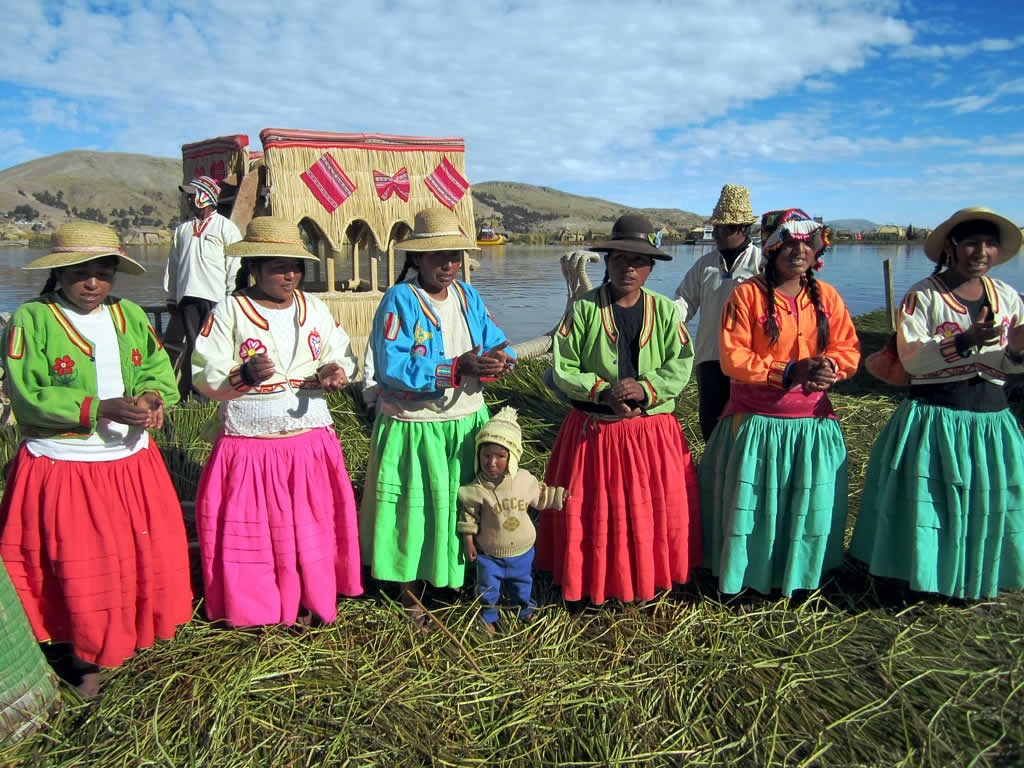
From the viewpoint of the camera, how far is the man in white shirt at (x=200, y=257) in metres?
5.95

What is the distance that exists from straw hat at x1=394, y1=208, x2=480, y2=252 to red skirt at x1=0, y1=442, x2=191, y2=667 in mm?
1287

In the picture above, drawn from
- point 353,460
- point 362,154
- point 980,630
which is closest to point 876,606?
point 980,630

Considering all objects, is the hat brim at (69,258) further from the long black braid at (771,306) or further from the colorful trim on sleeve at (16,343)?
the long black braid at (771,306)

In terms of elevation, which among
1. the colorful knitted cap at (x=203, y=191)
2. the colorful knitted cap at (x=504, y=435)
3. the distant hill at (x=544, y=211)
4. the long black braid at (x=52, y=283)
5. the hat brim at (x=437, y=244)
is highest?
the distant hill at (x=544, y=211)

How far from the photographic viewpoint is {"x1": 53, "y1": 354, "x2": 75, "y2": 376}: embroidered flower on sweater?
89.0 inches

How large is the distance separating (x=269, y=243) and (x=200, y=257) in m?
3.99

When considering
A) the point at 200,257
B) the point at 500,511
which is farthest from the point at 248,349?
the point at 200,257

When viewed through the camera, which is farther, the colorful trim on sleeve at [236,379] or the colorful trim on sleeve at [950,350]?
the colorful trim on sleeve at [950,350]

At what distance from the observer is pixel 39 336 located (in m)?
2.25

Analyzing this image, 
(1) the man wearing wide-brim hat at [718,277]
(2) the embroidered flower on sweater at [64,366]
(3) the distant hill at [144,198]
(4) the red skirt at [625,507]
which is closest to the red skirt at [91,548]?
(2) the embroidered flower on sweater at [64,366]

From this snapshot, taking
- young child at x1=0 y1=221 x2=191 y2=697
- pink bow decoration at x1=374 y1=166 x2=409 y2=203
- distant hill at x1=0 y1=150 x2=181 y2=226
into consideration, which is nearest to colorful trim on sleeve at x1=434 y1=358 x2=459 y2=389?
young child at x1=0 y1=221 x2=191 y2=697

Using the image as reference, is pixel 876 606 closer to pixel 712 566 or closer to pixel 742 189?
pixel 712 566

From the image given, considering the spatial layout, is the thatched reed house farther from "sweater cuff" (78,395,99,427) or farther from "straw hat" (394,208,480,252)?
"sweater cuff" (78,395,99,427)

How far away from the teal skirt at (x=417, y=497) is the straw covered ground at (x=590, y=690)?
24 cm
